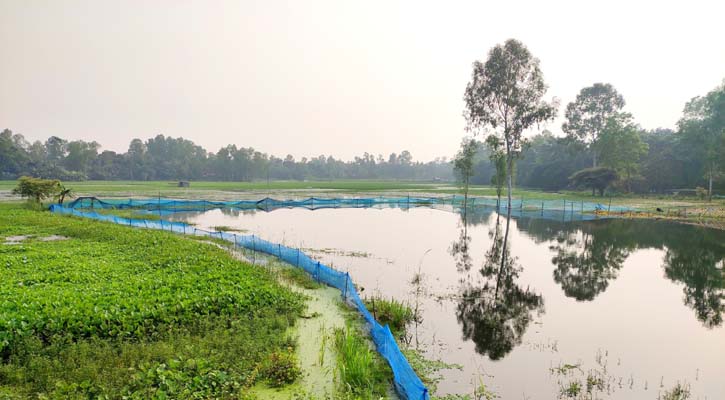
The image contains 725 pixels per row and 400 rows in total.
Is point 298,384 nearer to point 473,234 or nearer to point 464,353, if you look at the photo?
point 464,353

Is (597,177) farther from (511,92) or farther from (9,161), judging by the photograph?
(9,161)

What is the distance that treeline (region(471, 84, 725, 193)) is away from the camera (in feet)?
172

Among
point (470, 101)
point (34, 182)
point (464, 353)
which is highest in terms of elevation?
point (470, 101)

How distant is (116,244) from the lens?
1573cm

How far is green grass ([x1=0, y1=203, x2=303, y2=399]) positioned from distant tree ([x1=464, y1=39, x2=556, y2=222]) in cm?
3009

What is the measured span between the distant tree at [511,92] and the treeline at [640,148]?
3.80 meters

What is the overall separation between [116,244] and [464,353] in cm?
1469

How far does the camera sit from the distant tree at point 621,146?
185 ft

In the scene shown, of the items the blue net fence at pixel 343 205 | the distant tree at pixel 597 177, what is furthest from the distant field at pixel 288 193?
the blue net fence at pixel 343 205

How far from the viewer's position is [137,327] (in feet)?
25.3

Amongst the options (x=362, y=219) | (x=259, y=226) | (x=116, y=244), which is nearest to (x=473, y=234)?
(x=362, y=219)

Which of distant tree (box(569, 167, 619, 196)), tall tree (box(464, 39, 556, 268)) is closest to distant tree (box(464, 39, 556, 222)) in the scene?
tall tree (box(464, 39, 556, 268))

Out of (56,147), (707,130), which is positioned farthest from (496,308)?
(56,147)

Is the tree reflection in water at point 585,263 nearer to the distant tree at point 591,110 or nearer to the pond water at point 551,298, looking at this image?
the pond water at point 551,298
